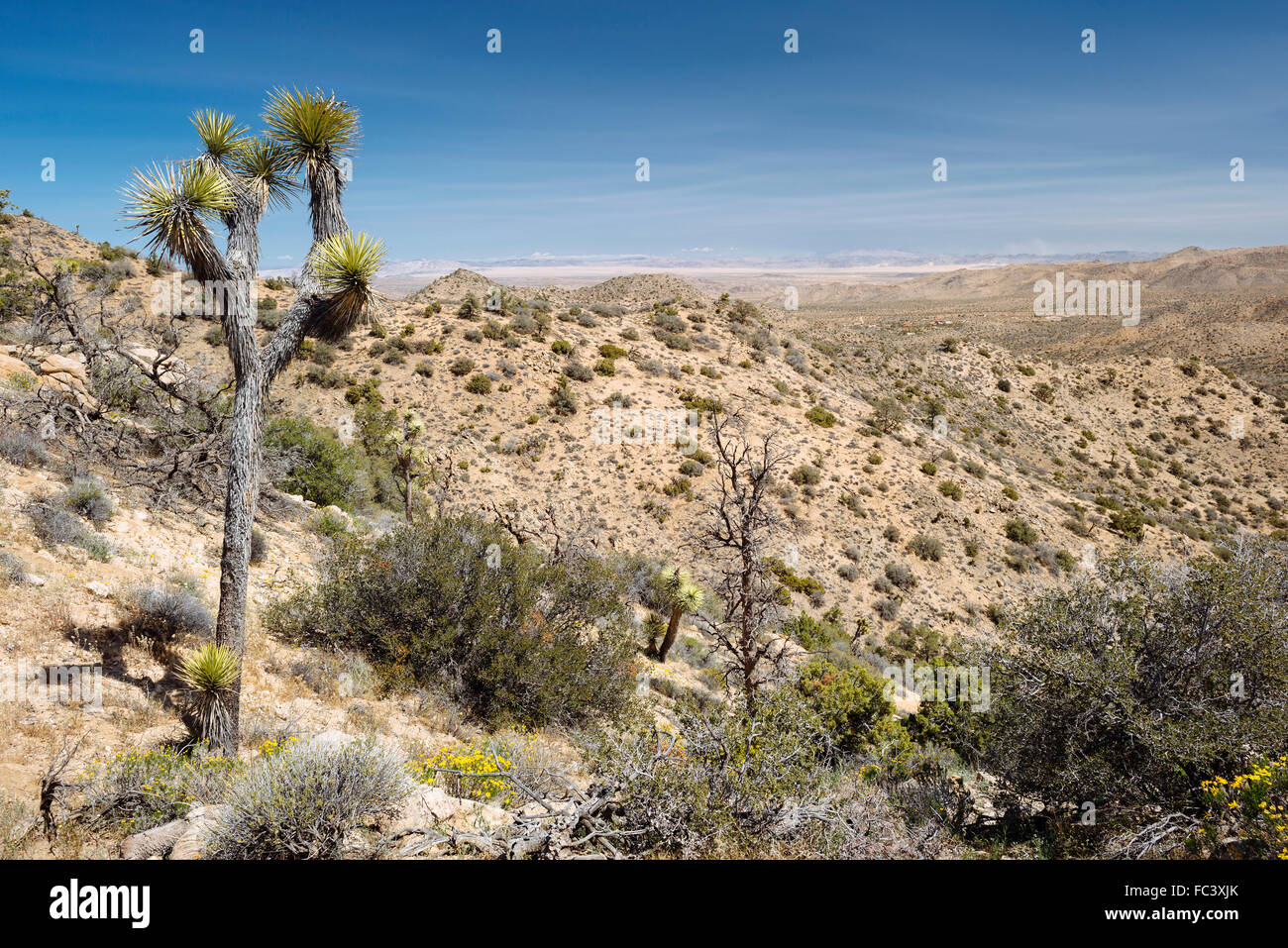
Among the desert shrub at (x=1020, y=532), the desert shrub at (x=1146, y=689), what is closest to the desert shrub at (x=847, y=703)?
the desert shrub at (x=1146, y=689)

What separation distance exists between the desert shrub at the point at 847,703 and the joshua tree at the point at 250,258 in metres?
8.30

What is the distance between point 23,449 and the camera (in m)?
9.66

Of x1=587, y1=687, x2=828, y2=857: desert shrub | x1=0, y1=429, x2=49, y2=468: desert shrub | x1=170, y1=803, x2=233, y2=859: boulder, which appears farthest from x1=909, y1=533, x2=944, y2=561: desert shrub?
x1=0, y1=429, x2=49, y2=468: desert shrub

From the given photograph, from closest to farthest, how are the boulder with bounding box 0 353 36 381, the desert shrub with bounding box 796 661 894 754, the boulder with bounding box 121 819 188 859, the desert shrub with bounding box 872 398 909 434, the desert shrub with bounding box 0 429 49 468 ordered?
the boulder with bounding box 121 819 188 859, the desert shrub with bounding box 0 429 49 468, the desert shrub with bounding box 796 661 894 754, the boulder with bounding box 0 353 36 381, the desert shrub with bounding box 872 398 909 434

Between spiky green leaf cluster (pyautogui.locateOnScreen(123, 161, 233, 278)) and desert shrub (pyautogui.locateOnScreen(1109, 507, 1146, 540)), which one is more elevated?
spiky green leaf cluster (pyautogui.locateOnScreen(123, 161, 233, 278))

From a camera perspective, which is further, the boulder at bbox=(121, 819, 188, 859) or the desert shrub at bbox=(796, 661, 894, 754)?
the desert shrub at bbox=(796, 661, 894, 754)

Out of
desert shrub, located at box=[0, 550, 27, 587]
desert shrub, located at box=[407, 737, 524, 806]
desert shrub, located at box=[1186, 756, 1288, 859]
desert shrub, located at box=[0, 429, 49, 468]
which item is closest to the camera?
desert shrub, located at box=[1186, 756, 1288, 859]

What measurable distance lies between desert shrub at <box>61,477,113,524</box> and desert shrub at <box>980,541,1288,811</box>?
1269cm

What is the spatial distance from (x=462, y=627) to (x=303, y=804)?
16.0 feet

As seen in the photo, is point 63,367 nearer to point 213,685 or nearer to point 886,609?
point 213,685

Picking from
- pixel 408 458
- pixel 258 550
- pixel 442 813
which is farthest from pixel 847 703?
pixel 408 458

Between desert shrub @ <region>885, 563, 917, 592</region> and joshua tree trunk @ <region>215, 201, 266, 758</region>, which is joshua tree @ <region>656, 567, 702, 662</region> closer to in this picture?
joshua tree trunk @ <region>215, 201, 266, 758</region>

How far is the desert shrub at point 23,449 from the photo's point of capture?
31.3 feet

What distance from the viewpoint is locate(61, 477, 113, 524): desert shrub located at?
892 centimetres
